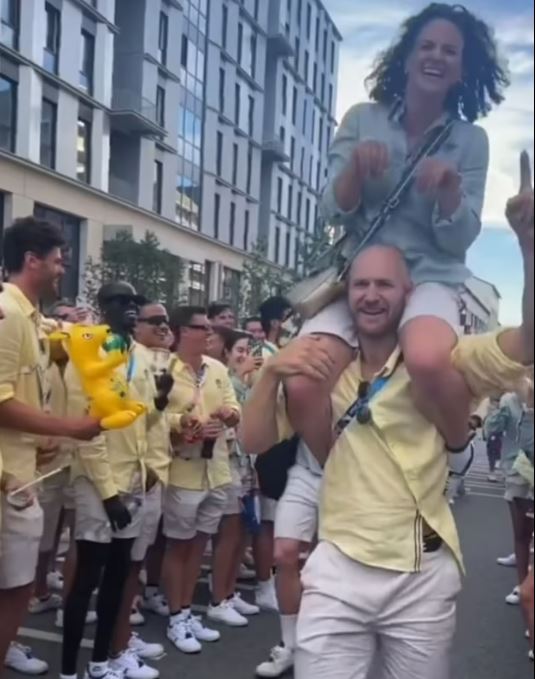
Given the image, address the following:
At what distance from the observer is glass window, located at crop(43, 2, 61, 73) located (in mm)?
15266

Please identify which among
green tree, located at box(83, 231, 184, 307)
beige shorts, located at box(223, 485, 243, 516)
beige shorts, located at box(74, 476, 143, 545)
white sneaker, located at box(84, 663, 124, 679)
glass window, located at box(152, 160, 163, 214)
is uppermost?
glass window, located at box(152, 160, 163, 214)

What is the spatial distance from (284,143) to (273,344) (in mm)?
2851

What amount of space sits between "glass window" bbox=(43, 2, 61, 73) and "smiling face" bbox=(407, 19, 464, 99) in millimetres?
14523

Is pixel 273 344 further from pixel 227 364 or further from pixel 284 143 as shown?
pixel 284 143

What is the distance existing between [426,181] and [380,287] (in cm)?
27

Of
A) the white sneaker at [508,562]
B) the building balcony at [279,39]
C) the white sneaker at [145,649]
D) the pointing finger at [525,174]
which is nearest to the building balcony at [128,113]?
the white sneaker at [508,562]

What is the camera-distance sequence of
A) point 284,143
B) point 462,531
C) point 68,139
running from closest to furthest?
point 284,143 < point 462,531 < point 68,139

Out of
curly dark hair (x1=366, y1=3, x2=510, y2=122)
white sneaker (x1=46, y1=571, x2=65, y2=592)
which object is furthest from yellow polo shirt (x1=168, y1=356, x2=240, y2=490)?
curly dark hair (x1=366, y1=3, x2=510, y2=122)

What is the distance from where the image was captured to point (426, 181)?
2.02 metres

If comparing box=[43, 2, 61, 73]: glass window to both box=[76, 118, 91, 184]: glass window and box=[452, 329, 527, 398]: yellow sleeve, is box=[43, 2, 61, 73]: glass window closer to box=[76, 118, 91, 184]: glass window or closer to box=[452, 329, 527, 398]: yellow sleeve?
box=[76, 118, 91, 184]: glass window

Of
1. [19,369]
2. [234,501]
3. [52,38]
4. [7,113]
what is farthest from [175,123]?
[52,38]

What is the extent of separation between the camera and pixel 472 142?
2045 mm

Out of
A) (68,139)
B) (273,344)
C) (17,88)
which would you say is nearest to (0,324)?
(273,344)

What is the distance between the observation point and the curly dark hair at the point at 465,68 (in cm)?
197
